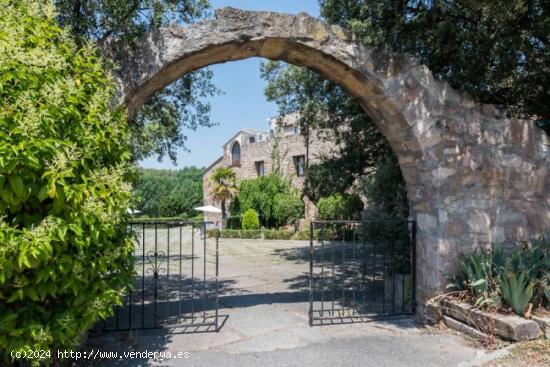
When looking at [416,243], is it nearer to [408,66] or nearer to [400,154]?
[400,154]

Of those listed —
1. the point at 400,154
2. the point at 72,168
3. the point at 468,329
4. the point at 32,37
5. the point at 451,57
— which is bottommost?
the point at 468,329

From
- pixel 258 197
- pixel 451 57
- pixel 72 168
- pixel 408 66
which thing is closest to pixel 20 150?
pixel 72 168

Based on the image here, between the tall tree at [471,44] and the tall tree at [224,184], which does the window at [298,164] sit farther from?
the tall tree at [471,44]

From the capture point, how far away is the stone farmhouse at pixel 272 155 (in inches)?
930

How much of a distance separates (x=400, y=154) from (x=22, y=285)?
4.30 m

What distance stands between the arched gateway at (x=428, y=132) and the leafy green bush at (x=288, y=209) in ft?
60.3

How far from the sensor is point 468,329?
185 inches

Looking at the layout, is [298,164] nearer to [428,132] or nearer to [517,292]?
[428,132]

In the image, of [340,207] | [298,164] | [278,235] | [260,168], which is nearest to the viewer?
[340,207]

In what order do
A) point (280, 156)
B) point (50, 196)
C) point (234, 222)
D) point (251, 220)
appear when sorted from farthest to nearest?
point (234, 222) → point (280, 156) → point (251, 220) → point (50, 196)

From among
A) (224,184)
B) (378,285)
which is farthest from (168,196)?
(378,285)

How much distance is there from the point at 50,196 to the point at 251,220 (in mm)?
21539

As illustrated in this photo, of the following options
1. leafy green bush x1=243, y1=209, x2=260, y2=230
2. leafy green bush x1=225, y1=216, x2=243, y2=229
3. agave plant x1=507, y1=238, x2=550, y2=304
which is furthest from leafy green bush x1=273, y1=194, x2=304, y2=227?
agave plant x1=507, y1=238, x2=550, y2=304

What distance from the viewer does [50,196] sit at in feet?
9.45
